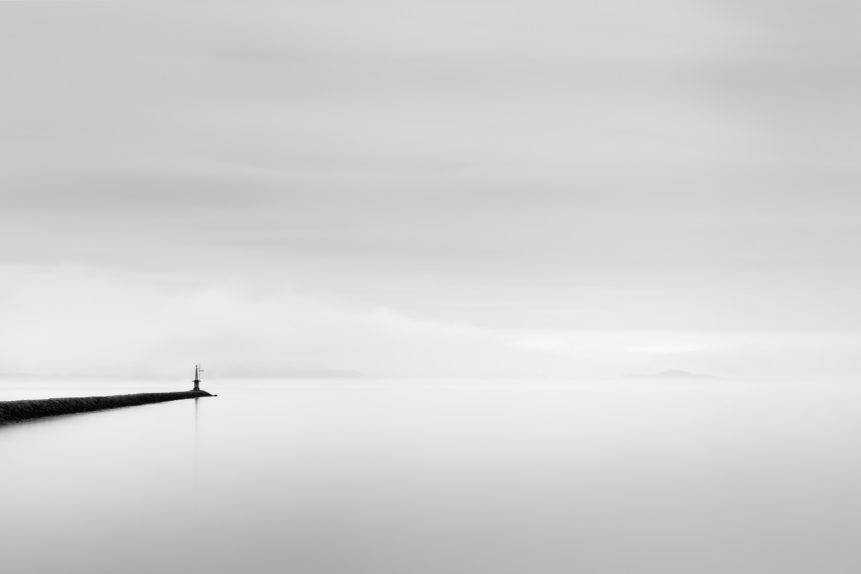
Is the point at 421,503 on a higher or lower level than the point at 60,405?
lower

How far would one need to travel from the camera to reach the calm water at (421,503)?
19688 mm

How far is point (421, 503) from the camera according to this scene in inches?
1117

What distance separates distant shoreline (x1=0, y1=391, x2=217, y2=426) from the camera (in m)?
63.1

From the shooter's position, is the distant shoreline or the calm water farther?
the distant shoreline

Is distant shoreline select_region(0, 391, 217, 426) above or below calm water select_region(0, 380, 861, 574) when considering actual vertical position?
above

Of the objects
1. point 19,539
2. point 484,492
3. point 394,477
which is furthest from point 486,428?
point 19,539

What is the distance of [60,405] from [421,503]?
5759 centimetres

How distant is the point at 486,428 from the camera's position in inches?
2574

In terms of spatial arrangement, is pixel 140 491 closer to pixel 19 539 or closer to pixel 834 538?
pixel 19 539

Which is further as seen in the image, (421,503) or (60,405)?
(60,405)

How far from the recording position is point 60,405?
7400cm

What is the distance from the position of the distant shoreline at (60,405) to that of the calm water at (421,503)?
24.7 feet

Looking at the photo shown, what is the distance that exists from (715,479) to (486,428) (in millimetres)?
30618

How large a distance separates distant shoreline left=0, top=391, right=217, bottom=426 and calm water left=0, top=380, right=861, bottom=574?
752cm
